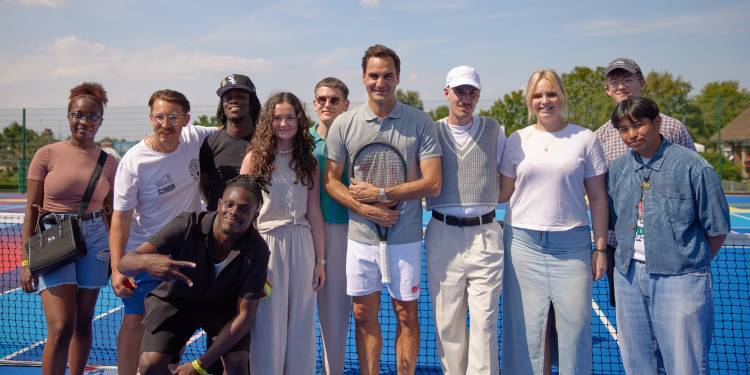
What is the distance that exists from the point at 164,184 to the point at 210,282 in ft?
2.53

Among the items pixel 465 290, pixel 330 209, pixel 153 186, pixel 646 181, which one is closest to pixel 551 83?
pixel 646 181

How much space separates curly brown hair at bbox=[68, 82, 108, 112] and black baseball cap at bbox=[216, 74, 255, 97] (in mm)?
802

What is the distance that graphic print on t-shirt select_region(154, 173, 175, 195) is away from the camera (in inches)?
134

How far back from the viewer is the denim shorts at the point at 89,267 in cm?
350

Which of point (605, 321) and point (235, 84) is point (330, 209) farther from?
point (605, 321)

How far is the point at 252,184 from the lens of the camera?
3051 mm

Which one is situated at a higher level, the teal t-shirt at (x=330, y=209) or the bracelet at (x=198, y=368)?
the teal t-shirt at (x=330, y=209)

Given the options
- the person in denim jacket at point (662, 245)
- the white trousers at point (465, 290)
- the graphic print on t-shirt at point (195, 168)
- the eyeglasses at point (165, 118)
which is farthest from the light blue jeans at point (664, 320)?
the eyeglasses at point (165, 118)

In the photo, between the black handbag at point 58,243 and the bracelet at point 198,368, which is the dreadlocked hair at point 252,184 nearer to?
the bracelet at point 198,368

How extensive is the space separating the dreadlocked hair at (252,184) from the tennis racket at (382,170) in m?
0.65

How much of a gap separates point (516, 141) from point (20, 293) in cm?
675

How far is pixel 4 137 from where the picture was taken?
2062cm

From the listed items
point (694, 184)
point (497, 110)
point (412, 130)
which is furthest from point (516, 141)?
point (497, 110)

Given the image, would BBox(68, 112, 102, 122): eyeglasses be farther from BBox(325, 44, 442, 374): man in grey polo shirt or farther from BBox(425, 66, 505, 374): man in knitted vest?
BBox(425, 66, 505, 374): man in knitted vest
